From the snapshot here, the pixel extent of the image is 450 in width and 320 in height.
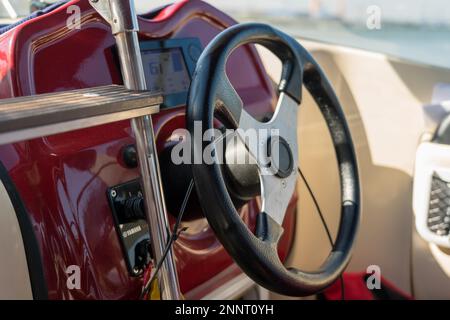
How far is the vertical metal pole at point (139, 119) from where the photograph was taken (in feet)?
2.70

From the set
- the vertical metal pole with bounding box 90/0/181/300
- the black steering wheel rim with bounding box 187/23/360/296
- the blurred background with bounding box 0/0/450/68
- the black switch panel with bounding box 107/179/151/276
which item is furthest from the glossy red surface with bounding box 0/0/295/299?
the blurred background with bounding box 0/0/450/68

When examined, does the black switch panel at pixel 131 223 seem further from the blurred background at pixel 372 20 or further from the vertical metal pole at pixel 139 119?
the blurred background at pixel 372 20

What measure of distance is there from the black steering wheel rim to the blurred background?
1.49ft

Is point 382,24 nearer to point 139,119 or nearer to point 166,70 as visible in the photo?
point 166,70

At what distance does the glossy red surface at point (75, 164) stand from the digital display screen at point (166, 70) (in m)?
0.05

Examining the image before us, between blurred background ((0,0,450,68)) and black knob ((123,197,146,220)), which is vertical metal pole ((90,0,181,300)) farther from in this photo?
blurred background ((0,0,450,68))

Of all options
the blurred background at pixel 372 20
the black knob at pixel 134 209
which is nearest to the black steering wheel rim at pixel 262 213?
the black knob at pixel 134 209

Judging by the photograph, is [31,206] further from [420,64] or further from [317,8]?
[317,8]

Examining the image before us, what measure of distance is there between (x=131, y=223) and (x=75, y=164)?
0.16m

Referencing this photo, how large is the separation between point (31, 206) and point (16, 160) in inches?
3.1

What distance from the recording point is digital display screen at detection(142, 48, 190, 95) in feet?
3.85

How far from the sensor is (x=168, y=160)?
109 centimetres

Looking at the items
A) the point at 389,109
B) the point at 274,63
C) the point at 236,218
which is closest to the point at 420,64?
the point at 389,109

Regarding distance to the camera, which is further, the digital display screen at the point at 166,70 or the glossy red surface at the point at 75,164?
the digital display screen at the point at 166,70
